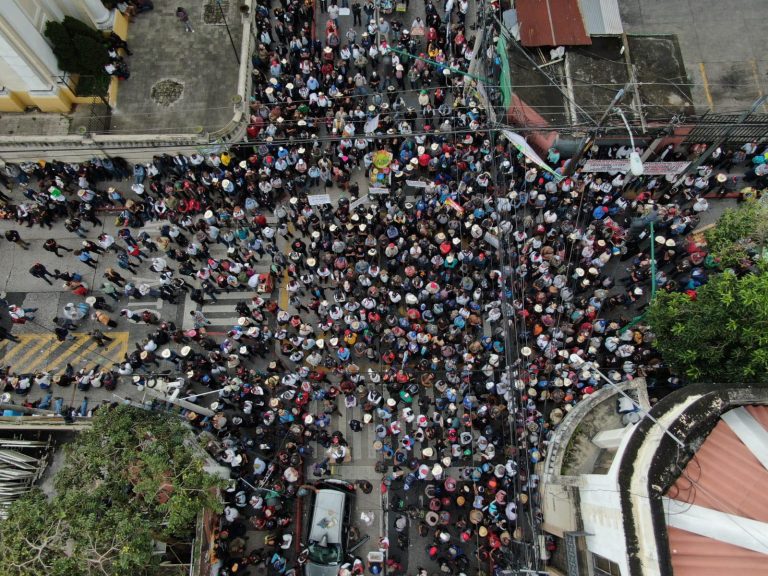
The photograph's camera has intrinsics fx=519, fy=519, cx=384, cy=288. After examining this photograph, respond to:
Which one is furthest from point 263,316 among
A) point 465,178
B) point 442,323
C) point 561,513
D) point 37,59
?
point 37,59

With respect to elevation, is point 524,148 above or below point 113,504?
above

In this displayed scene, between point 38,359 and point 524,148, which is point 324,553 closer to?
point 38,359

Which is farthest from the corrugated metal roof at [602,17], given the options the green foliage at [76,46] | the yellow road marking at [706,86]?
the green foliage at [76,46]

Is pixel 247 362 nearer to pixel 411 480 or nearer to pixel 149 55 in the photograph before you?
pixel 411 480

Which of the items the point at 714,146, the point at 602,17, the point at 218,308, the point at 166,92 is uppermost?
the point at 602,17

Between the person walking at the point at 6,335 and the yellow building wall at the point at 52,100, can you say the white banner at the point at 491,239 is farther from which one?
the person walking at the point at 6,335

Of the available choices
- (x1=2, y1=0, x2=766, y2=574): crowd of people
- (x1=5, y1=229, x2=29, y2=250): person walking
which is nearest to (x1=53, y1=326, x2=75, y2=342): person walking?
(x1=2, y1=0, x2=766, y2=574): crowd of people

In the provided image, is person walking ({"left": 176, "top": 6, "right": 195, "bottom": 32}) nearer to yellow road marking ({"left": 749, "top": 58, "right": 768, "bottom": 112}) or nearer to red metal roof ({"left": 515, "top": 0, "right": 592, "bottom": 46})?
red metal roof ({"left": 515, "top": 0, "right": 592, "bottom": 46})

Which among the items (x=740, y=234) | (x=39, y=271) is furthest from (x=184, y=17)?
(x=740, y=234)
